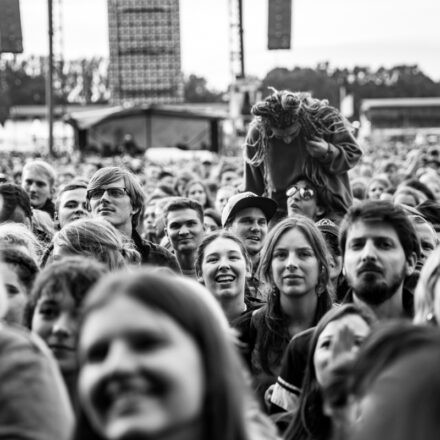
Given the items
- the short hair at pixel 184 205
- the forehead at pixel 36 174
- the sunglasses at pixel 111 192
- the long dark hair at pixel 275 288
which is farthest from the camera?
the forehead at pixel 36 174

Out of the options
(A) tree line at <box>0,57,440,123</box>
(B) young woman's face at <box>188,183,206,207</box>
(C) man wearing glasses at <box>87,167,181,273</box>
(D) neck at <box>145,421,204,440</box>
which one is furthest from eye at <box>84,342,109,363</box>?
(A) tree line at <box>0,57,440,123</box>

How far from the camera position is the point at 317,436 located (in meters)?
3.70

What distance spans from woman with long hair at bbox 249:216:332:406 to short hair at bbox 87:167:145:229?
6.37 ft

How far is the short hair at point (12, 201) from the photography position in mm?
7895

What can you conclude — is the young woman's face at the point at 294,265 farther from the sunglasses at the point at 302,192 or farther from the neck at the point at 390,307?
the sunglasses at the point at 302,192

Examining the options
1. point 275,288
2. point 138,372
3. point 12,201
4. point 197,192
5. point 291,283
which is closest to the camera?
point 138,372

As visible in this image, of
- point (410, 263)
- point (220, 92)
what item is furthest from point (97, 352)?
point (220, 92)

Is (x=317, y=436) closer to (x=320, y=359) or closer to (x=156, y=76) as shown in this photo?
(x=320, y=359)

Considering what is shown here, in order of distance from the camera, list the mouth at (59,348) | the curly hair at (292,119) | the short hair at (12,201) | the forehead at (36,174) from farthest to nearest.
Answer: the forehead at (36,174) < the curly hair at (292,119) < the short hair at (12,201) < the mouth at (59,348)

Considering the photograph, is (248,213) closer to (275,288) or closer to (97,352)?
(275,288)

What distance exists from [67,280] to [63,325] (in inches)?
5.4

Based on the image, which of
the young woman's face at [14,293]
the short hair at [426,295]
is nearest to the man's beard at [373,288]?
the short hair at [426,295]

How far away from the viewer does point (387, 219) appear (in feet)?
15.5

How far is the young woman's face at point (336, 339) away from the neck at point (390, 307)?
0.94 metres
